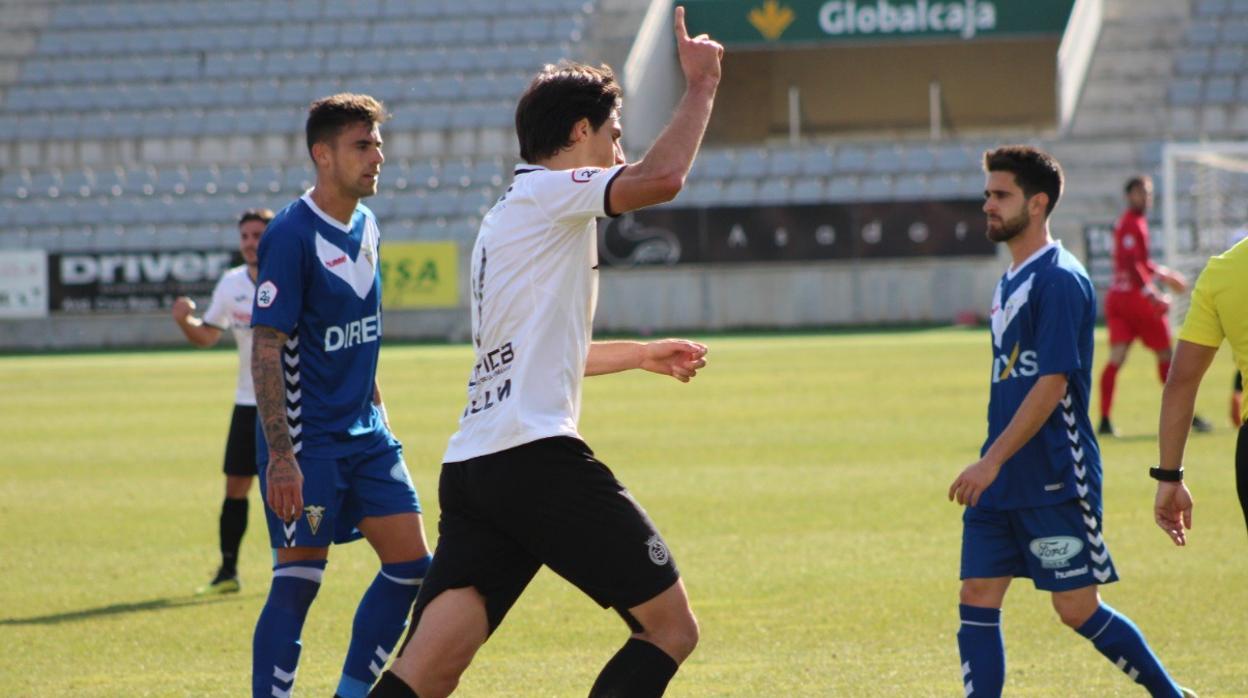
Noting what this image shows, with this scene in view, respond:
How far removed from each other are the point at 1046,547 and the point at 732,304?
3031 centimetres

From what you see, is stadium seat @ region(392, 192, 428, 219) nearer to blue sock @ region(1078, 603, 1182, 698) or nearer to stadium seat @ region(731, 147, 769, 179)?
stadium seat @ region(731, 147, 769, 179)

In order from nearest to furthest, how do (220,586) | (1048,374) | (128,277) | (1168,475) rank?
1. (1168,475)
2. (1048,374)
3. (220,586)
4. (128,277)

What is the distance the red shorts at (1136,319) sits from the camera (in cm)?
1526

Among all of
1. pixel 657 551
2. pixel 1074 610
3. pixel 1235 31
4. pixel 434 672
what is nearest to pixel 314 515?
pixel 434 672

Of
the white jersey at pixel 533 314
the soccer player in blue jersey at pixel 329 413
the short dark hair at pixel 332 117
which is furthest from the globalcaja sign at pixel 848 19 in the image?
the white jersey at pixel 533 314

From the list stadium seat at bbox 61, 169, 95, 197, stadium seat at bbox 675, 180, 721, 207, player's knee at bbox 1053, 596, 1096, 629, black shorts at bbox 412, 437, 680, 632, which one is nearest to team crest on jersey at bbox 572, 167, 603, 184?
black shorts at bbox 412, 437, 680, 632

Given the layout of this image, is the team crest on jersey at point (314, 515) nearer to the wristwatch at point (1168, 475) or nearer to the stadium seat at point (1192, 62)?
the wristwatch at point (1168, 475)

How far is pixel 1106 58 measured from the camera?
135ft

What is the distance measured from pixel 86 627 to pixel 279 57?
36.8m

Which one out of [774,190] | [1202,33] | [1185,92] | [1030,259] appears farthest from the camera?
[1202,33]

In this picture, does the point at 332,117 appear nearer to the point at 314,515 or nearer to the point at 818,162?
the point at 314,515

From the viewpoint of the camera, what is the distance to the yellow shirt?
483 centimetres

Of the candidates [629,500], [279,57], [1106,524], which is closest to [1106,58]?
[279,57]

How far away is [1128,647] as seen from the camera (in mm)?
5551
